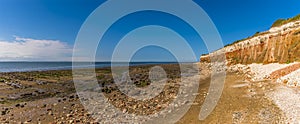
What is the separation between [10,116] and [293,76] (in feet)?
73.4

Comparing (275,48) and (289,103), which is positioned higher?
(275,48)

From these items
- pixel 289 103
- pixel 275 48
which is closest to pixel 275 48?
pixel 275 48

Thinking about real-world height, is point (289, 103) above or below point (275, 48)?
below

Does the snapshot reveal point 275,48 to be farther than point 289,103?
Yes

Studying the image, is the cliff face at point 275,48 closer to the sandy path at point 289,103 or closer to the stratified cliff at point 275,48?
the stratified cliff at point 275,48

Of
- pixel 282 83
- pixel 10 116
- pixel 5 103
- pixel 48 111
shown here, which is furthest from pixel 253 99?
pixel 5 103

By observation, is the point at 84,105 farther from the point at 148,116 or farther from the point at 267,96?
the point at 267,96

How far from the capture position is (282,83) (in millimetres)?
17078

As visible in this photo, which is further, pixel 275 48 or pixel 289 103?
pixel 275 48

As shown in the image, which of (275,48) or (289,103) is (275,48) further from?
(289,103)

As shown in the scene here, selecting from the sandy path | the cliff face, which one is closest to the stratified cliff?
the cliff face

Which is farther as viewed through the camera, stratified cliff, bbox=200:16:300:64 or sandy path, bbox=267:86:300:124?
stratified cliff, bbox=200:16:300:64

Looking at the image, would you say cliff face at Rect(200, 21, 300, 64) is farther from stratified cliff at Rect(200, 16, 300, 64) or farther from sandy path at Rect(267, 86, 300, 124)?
sandy path at Rect(267, 86, 300, 124)

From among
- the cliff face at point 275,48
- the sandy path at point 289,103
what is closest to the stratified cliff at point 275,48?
the cliff face at point 275,48
